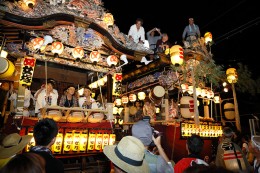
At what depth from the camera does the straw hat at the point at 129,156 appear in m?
2.37

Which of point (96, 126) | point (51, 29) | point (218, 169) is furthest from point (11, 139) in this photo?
point (51, 29)

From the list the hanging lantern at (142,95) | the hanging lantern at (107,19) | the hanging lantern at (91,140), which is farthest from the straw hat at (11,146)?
the hanging lantern at (142,95)

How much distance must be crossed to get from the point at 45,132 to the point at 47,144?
193 mm

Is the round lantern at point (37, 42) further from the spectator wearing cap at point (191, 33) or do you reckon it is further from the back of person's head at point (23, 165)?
the spectator wearing cap at point (191, 33)

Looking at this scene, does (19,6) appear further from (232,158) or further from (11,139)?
(232,158)

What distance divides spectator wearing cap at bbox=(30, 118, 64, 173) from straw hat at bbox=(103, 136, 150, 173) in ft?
2.70

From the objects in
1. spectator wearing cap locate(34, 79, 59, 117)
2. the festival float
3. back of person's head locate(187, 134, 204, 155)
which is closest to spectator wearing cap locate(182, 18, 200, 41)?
the festival float

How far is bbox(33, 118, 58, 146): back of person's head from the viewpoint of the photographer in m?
2.90

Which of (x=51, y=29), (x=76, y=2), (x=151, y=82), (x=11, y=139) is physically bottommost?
(x=11, y=139)

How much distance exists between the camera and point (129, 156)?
242 cm

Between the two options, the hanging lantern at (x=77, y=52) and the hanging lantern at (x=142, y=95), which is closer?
the hanging lantern at (x=77, y=52)

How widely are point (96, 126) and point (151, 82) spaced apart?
22.7ft

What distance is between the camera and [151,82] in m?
14.0

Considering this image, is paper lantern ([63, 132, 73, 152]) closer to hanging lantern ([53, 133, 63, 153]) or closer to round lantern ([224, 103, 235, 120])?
hanging lantern ([53, 133, 63, 153])
